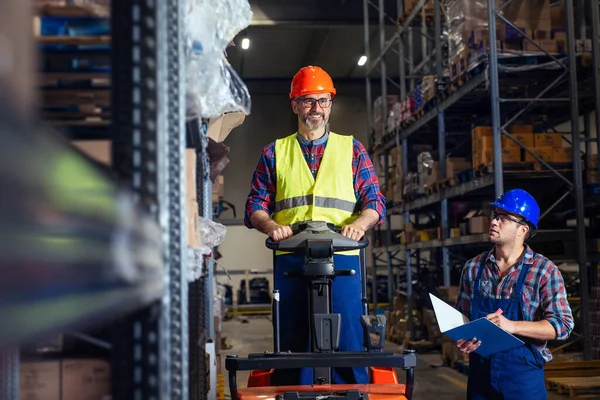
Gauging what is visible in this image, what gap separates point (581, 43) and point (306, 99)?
218 inches

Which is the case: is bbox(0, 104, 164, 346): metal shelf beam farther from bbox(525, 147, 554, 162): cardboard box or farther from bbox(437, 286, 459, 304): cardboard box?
bbox(437, 286, 459, 304): cardboard box

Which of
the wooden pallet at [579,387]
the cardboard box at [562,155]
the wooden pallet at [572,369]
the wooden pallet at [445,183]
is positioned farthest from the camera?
the wooden pallet at [445,183]

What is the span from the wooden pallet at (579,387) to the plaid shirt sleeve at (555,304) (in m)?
3.28

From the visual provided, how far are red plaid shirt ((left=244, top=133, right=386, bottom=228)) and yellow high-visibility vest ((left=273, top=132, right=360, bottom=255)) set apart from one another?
0.05 meters

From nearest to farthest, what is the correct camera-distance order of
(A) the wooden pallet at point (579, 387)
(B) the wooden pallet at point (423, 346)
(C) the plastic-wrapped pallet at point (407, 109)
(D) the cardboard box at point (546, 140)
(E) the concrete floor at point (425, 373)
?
1. (A) the wooden pallet at point (579, 387)
2. (E) the concrete floor at point (425, 373)
3. (D) the cardboard box at point (546, 140)
4. (B) the wooden pallet at point (423, 346)
5. (C) the plastic-wrapped pallet at point (407, 109)

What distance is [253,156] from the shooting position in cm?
2288

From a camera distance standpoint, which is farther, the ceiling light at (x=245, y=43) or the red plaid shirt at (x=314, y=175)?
the ceiling light at (x=245, y=43)

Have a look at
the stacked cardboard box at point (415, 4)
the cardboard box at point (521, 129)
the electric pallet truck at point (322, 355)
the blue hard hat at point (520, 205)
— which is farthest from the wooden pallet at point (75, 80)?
the stacked cardboard box at point (415, 4)

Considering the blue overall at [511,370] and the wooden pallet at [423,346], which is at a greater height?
the blue overall at [511,370]

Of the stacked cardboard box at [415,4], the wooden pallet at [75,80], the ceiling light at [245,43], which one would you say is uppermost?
the ceiling light at [245,43]

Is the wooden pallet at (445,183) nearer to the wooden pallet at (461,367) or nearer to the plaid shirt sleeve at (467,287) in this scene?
the wooden pallet at (461,367)

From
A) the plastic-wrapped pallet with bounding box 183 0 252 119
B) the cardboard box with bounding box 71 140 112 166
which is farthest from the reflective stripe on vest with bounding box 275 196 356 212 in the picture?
the cardboard box with bounding box 71 140 112 166

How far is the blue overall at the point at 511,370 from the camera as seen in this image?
3705 mm

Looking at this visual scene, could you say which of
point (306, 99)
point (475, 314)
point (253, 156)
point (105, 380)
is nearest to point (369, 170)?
point (306, 99)
